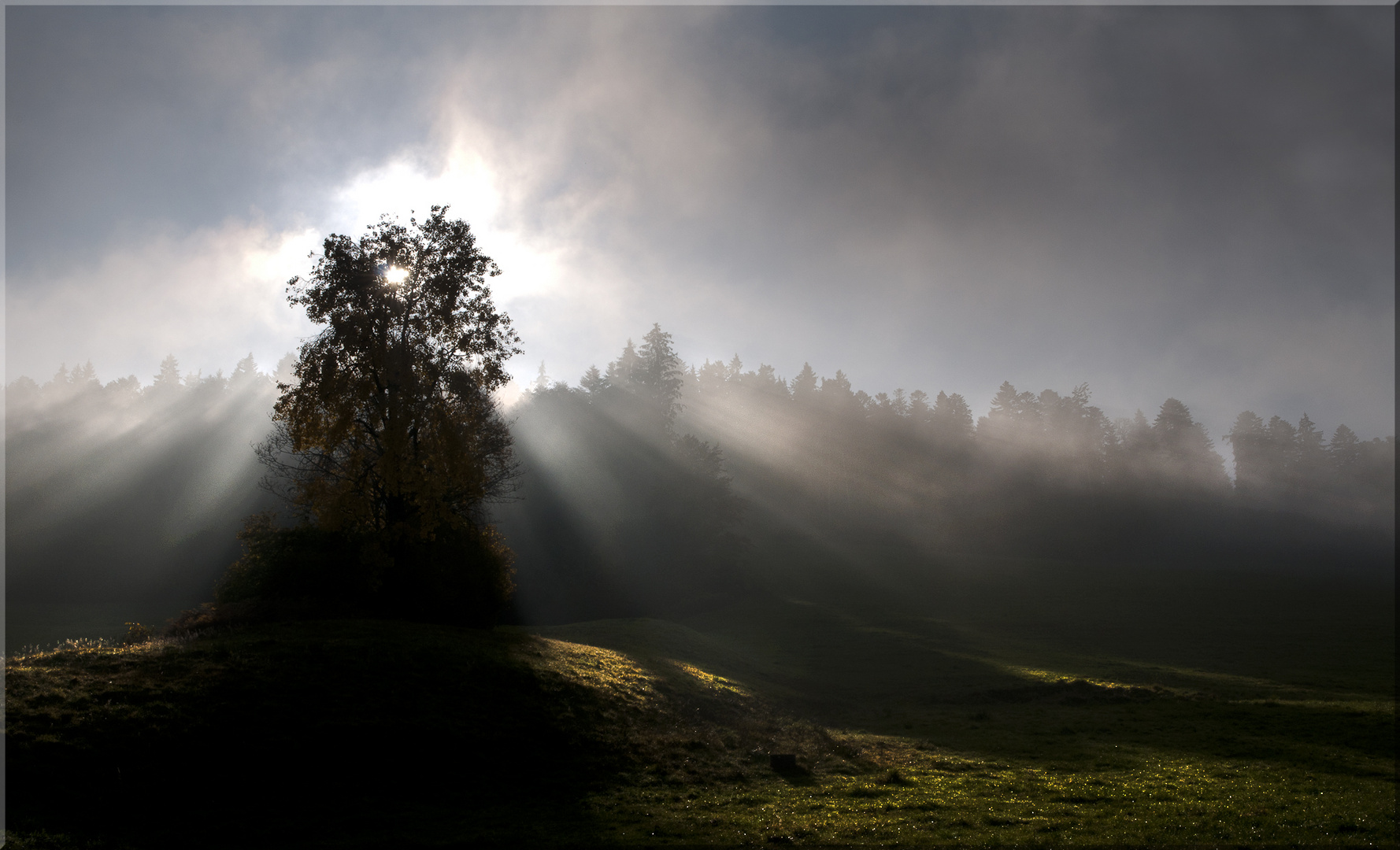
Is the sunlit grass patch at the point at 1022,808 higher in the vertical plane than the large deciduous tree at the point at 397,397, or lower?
lower

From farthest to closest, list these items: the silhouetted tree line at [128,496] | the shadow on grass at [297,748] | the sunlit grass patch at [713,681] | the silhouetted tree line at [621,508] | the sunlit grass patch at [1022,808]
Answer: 1. the silhouetted tree line at [128,496]
2. the silhouetted tree line at [621,508]
3. the sunlit grass patch at [713,681]
4. the sunlit grass patch at [1022,808]
5. the shadow on grass at [297,748]

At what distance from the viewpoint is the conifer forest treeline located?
Result: 68500 mm

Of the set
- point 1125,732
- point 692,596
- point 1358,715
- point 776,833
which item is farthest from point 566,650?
point 692,596

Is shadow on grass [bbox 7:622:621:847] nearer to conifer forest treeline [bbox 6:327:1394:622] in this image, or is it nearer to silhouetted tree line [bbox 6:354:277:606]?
conifer forest treeline [bbox 6:327:1394:622]

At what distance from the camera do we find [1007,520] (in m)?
110

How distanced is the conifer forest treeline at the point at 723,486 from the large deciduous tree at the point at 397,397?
30768 mm

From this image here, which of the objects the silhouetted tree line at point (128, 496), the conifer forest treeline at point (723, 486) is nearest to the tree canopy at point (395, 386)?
the conifer forest treeline at point (723, 486)

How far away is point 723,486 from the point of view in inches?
3046

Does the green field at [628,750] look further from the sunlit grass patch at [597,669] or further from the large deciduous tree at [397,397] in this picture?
the large deciduous tree at [397,397]

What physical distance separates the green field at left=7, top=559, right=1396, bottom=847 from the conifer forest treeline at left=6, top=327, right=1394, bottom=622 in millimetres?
39061

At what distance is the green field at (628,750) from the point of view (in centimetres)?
1173

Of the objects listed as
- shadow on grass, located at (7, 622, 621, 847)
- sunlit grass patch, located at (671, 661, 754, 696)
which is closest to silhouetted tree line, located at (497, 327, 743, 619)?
sunlit grass patch, located at (671, 661, 754, 696)

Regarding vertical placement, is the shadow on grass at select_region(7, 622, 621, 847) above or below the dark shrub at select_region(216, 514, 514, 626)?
below

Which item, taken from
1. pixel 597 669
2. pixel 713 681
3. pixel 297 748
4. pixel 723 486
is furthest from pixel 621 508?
pixel 297 748
